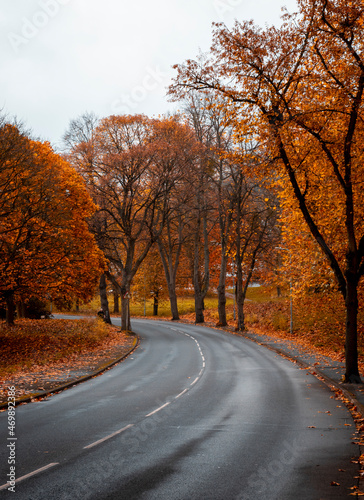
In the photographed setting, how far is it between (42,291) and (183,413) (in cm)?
1392

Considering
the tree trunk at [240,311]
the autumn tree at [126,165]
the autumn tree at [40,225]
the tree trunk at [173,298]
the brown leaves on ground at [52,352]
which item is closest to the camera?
the brown leaves on ground at [52,352]

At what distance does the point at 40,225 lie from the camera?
71.3 feet

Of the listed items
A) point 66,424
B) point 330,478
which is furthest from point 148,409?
point 330,478

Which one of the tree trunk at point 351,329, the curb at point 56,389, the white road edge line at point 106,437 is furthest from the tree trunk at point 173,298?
the white road edge line at point 106,437

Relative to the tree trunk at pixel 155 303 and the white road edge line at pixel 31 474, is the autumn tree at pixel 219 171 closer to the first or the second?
the tree trunk at pixel 155 303

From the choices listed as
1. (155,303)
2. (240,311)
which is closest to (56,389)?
(240,311)

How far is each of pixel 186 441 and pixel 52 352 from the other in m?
15.2

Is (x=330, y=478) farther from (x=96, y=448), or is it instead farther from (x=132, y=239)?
(x=132, y=239)

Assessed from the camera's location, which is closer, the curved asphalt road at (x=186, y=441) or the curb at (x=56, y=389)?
the curved asphalt road at (x=186, y=441)

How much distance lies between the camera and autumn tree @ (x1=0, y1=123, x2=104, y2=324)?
737 inches

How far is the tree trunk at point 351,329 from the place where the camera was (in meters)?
13.8

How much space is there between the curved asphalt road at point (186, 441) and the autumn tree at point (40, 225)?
26.5ft

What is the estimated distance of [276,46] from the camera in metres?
12.5

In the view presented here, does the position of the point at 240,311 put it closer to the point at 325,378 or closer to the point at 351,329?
the point at 325,378
